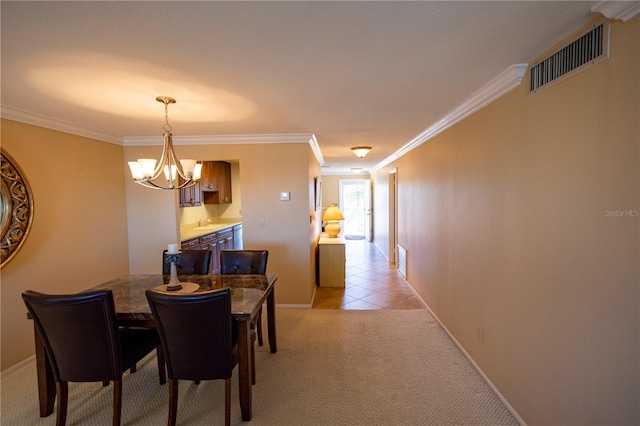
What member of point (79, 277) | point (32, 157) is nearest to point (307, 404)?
point (79, 277)

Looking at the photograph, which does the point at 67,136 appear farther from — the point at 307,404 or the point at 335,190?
the point at 335,190

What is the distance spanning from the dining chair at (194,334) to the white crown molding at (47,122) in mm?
2213

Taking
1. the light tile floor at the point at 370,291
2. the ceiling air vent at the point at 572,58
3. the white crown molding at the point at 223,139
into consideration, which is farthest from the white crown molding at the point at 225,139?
the ceiling air vent at the point at 572,58

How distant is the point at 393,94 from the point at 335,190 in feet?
24.7

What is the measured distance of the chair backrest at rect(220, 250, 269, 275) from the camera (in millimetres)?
2975

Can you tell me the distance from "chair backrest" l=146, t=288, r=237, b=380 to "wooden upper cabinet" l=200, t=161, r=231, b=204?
160 inches

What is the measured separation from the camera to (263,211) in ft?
13.0

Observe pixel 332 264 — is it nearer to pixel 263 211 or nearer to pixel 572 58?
pixel 263 211

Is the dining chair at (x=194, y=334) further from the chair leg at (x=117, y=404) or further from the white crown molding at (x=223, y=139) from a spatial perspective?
the white crown molding at (x=223, y=139)

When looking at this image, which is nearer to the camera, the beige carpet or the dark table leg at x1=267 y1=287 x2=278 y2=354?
the beige carpet

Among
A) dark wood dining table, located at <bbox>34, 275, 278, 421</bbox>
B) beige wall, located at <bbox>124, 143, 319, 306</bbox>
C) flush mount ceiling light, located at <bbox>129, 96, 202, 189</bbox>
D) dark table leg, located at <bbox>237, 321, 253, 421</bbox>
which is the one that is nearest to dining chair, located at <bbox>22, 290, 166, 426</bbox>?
dark wood dining table, located at <bbox>34, 275, 278, 421</bbox>

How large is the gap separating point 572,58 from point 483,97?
0.80 metres

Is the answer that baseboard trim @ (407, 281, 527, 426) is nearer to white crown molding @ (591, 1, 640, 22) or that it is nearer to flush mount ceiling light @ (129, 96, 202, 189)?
white crown molding @ (591, 1, 640, 22)

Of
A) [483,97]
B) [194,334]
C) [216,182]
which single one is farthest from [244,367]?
[216,182]
